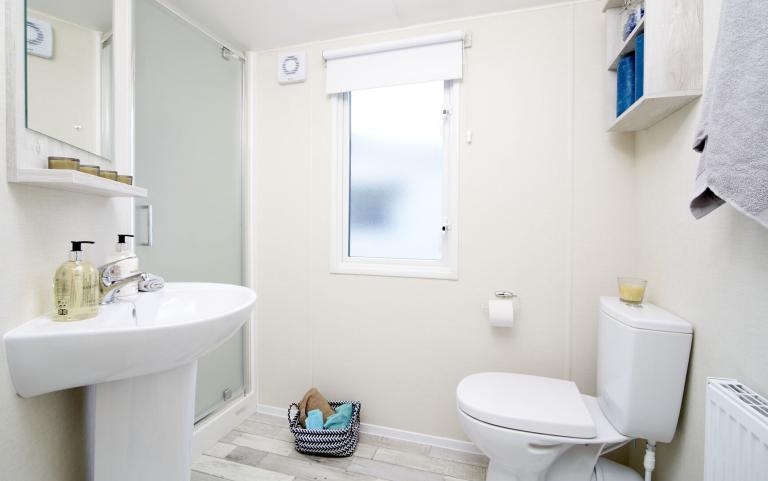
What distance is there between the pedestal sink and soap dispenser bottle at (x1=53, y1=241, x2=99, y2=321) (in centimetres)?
3

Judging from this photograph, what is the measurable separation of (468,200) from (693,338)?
101 cm

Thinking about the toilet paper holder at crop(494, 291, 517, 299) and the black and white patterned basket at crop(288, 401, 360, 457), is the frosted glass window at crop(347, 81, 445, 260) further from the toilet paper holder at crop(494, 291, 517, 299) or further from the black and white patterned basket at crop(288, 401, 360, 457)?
the black and white patterned basket at crop(288, 401, 360, 457)

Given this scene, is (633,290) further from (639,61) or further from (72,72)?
(72,72)

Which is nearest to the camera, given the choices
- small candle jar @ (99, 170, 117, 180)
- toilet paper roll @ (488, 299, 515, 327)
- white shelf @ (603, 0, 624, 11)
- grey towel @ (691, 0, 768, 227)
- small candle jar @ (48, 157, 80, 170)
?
grey towel @ (691, 0, 768, 227)

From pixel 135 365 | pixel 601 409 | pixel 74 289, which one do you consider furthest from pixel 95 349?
pixel 601 409

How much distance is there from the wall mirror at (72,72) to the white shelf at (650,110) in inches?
71.6

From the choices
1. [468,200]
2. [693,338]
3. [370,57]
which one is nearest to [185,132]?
[370,57]

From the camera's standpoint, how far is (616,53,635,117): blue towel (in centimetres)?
131

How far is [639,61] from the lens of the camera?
1229 millimetres

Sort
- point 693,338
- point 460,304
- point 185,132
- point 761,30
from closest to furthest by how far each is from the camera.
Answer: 1. point 761,30
2. point 693,338
3. point 185,132
4. point 460,304

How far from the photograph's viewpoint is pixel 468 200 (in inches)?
68.1

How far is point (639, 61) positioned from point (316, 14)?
1459 mm

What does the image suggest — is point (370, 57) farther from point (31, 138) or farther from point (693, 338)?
point (693, 338)

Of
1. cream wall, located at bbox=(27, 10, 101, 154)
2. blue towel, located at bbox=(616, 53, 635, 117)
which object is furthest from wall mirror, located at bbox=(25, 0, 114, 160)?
blue towel, located at bbox=(616, 53, 635, 117)
